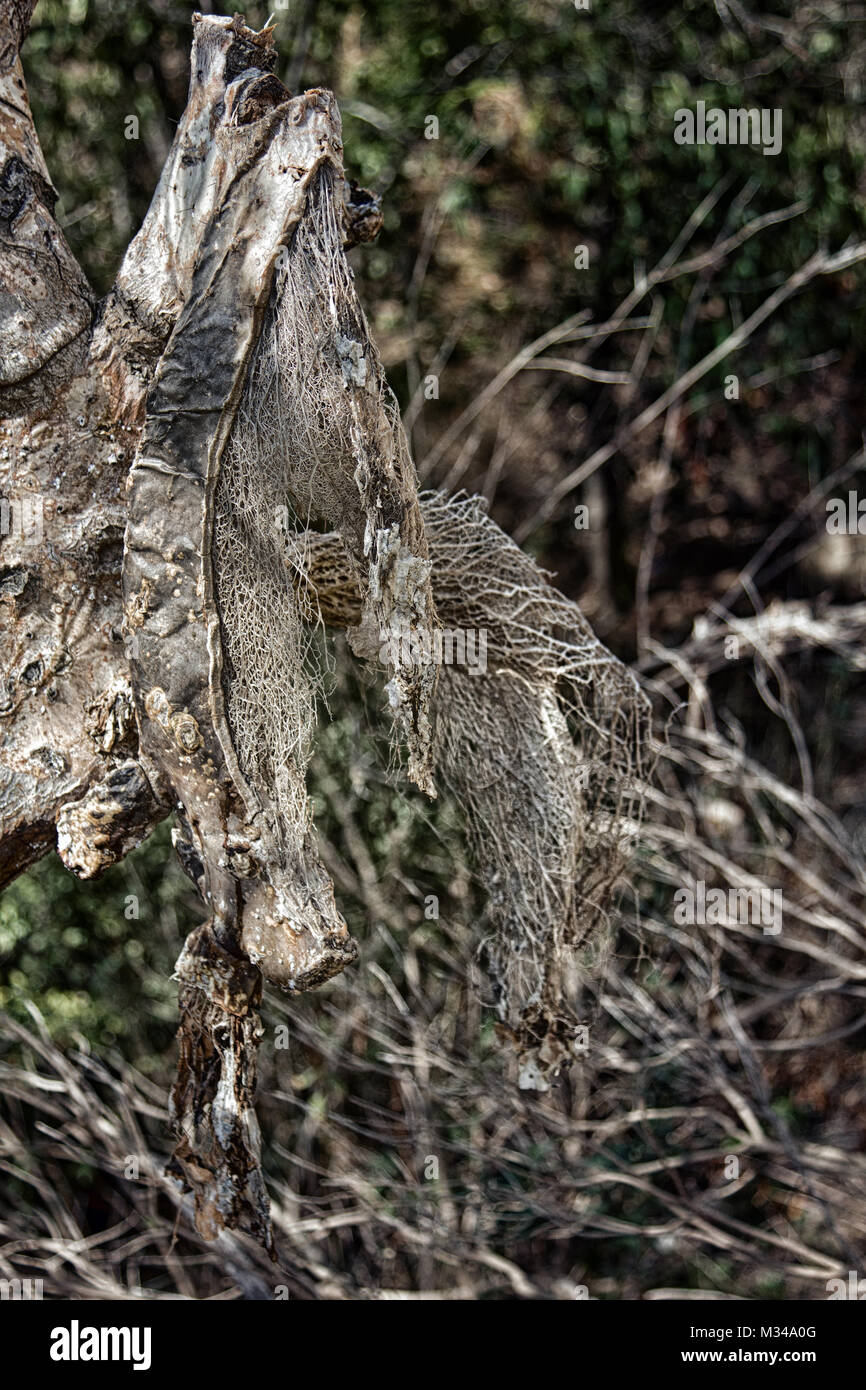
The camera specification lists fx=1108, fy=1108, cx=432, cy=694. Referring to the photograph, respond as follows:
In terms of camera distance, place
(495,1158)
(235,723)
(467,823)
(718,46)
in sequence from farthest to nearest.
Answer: (718,46), (495,1158), (467,823), (235,723)

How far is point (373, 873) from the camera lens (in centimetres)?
292

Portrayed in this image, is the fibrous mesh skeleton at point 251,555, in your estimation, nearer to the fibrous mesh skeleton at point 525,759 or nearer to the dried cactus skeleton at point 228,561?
the dried cactus skeleton at point 228,561

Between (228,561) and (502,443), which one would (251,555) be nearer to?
(228,561)

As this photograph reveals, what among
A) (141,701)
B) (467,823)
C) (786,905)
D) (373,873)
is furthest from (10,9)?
(786,905)

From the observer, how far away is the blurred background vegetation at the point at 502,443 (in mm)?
2781

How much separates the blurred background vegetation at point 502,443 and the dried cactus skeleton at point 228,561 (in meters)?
1.59

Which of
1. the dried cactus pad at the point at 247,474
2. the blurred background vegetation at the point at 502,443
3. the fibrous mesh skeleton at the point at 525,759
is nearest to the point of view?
the dried cactus pad at the point at 247,474

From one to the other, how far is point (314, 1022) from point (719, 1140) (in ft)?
3.98

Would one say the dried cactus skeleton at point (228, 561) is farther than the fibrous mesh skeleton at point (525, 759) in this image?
No

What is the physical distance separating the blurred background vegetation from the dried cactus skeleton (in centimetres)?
159

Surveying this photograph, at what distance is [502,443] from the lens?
3.22 metres

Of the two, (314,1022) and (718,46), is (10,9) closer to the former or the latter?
(314,1022)

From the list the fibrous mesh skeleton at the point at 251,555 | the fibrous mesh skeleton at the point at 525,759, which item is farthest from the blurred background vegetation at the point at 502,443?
the fibrous mesh skeleton at the point at 251,555

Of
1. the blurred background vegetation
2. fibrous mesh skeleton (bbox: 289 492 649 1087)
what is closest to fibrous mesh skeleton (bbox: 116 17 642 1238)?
fibrous mesh skeleton (bbox: 289 492 649 1087)
